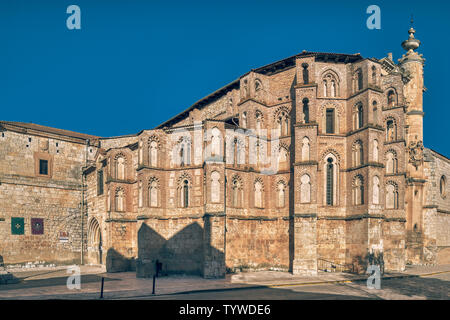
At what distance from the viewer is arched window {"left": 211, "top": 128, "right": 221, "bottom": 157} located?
921 inches

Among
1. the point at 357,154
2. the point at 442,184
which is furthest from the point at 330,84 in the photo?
the point at 442,184

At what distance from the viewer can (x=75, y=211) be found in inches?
1314

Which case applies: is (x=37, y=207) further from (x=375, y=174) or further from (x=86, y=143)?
(x=375, y=174)

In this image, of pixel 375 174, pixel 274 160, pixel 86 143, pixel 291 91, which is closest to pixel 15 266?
pixel 86 143

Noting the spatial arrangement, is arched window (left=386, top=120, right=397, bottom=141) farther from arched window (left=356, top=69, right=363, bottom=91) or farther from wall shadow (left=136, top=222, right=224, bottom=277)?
wall shadow (left=136, top=222, right=224, bottom=277)

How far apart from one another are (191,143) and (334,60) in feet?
39.3

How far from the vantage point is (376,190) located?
2366 cm

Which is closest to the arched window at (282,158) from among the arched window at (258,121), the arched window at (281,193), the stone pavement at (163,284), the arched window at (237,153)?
the arched window at (281,193)

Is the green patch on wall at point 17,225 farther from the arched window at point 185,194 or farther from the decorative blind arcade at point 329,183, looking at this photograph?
the decorative blind arcade at point 329,183

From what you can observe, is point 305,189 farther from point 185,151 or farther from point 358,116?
point 185,151

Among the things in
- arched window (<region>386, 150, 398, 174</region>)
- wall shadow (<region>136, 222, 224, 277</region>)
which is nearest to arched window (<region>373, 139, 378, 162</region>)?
arched window (<region>386, 150, 398, 174</region>)

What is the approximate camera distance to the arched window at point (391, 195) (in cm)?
2622

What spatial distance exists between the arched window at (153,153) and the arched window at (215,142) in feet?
14.4

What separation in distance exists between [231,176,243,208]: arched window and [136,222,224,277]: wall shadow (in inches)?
123
